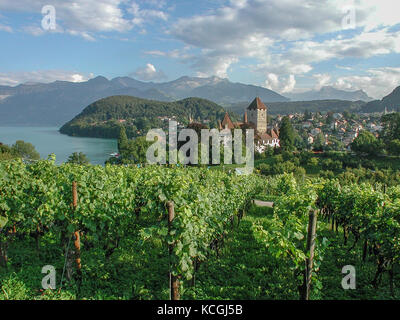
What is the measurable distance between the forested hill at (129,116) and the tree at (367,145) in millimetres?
76192

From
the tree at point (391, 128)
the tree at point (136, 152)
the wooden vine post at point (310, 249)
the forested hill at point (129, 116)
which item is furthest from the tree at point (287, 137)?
the forested hill at point (129, 116)

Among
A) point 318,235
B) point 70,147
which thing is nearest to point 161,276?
point 318,235

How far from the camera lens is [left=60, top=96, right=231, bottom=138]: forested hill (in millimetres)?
120625

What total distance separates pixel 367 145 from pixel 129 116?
141330mm

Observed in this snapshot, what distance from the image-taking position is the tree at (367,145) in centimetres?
4162

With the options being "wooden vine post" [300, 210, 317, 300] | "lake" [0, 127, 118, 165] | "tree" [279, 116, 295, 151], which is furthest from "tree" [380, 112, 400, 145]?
"lake" [0, 127, 118, 165]

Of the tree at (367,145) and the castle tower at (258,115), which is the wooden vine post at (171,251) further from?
the castle tower at (258,115)

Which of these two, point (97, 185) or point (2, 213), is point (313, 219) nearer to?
point (97, 185)

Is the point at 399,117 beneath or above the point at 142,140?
above

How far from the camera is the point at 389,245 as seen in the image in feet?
14.5

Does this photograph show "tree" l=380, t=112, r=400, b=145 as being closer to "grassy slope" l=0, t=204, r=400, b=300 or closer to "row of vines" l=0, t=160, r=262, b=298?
"grassy slope" l=0, t=204, r=400, b=300

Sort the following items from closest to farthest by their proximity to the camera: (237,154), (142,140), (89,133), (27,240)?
(27,240) < (237,154) < (142,140) < (89,133)
